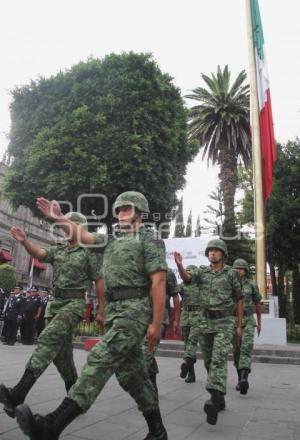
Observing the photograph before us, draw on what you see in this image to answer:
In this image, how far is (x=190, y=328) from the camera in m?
7.86

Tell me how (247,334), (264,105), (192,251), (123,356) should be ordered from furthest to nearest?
(264,105) < (192,251) < (247,334) < (123,356)

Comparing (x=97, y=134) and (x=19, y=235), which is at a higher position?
(x=97, y=134)

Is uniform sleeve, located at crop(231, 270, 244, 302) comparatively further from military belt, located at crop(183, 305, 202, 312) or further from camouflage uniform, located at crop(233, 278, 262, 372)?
military belt, located at crop(183, 305, 202, 312)

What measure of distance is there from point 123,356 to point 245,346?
12.6 feet

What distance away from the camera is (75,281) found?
4578 mm

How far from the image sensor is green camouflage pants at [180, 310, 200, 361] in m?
7.27

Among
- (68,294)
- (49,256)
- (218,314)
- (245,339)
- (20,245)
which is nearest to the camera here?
(68,294)

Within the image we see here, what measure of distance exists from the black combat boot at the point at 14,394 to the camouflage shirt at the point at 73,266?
102cm

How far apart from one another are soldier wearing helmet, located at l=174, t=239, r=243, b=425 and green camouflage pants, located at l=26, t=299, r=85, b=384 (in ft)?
4.12

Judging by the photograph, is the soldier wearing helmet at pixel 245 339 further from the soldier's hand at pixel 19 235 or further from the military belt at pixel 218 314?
the soldier's hand at pixel 19 235

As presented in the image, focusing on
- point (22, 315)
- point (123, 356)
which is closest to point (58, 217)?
point (123, 356)

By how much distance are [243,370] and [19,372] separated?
3.80m

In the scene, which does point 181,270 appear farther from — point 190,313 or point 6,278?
point 6,278

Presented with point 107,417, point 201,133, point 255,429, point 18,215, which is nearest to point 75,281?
point 107,417
